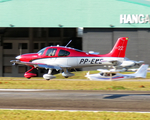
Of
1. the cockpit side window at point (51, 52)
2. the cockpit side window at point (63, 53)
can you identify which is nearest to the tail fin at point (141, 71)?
the cockpit side window at point (63, 53)

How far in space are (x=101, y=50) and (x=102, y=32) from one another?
126 inches

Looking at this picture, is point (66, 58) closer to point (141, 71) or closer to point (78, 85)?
point (78, 85)

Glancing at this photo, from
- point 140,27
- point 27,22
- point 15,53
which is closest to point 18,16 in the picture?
point 27,22

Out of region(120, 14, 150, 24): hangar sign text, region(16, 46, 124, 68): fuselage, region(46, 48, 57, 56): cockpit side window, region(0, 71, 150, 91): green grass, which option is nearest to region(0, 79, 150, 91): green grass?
region(0, 71, 150, 91): green grass

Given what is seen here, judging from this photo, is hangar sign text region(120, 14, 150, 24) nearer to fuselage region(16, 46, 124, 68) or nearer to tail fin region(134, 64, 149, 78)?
tail fin region(134, 64, 149, 78)

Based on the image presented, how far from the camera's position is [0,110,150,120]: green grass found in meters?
11.7

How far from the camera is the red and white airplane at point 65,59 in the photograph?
23312 millimetres

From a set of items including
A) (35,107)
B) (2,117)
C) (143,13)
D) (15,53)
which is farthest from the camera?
(15,53)

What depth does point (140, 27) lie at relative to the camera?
49.0 metres

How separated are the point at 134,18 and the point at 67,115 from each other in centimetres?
3877

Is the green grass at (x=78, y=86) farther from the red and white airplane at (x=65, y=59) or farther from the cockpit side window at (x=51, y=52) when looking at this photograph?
the cockpit side window at (x=51, y=52)

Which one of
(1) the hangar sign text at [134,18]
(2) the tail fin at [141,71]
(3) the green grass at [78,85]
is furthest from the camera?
(1) the hangar sign text at [134,18]

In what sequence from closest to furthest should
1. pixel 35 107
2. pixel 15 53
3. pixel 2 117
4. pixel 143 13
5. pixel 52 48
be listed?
1. pixel 2 117
2. pixel 35 107
3. pixel 52 48
4. pixel 143 13
5. pixel 15 53

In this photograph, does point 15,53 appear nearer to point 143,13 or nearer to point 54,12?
point 54,12
